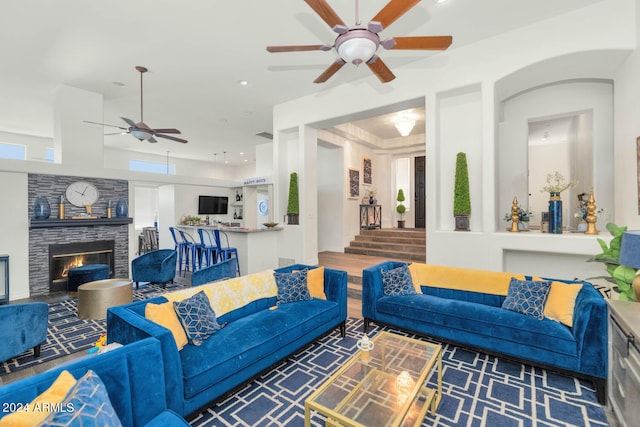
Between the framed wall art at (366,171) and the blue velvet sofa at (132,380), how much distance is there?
6.99 meters

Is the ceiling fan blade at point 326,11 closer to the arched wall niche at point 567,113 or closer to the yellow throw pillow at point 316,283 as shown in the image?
the yellow throw pillow at point 316,283

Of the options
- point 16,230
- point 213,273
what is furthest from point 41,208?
point 213,273

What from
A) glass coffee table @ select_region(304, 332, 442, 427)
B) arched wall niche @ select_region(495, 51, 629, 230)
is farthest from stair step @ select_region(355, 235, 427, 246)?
glass coffee table @ select_region(304, 332, 442, 427)

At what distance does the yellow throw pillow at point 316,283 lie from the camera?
3437 millimetres

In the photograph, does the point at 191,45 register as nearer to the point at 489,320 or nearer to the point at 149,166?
the point at 489,320

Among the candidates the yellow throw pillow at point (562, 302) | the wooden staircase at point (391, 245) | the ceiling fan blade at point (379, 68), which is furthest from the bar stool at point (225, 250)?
the yellow throw pillow at point (562, 302)

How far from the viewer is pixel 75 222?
539 cm

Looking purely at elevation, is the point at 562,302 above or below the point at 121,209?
below

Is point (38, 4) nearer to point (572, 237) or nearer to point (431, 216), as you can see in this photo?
point (431, 216)

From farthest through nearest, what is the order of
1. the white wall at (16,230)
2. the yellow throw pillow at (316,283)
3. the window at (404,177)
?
the window at (404,177) < the white wall at (16,230) < the yellow throw pillow at (316,283)

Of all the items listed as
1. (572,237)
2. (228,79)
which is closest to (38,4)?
(228,79)

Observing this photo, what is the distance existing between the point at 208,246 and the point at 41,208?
2.76 m

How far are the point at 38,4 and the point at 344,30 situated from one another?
3454 mm

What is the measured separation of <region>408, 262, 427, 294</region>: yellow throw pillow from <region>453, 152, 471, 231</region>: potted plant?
1.06m
